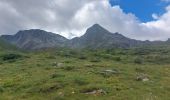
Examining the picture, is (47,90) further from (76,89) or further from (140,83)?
(140,83)

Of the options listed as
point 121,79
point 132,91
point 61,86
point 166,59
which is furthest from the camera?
point 166,59

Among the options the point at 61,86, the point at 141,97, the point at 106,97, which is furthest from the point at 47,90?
the point at 141,97

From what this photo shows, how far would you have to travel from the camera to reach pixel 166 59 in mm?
115500

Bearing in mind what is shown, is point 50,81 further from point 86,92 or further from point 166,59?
point 166,59

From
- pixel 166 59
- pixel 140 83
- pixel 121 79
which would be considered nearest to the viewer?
pixel 140 83

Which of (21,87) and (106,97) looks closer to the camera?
(106,97)

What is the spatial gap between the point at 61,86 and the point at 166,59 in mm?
→ 77094

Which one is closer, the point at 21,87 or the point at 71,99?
the point at 71,99

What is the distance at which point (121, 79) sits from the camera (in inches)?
2010

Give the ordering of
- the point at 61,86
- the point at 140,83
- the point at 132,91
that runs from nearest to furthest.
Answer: the point at 132,91 < the point at 61,86 < the point at 140,83

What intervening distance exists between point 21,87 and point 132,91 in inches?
604

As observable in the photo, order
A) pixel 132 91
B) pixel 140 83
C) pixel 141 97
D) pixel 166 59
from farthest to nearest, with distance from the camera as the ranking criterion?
1. pixel 166 59
2. pixel 140 83
3. pixel 132 91
4. pixel 141 97

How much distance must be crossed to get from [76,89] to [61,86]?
2.88 metres

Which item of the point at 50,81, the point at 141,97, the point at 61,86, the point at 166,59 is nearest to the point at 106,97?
the point at 141,97
